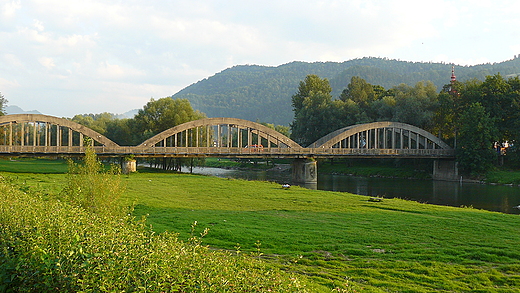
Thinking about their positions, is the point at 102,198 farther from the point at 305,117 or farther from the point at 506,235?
the point at 305,117

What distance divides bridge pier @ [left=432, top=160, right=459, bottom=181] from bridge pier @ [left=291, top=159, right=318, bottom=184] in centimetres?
2453

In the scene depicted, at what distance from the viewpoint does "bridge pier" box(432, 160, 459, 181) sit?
69812 mm

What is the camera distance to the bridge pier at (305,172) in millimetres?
61384

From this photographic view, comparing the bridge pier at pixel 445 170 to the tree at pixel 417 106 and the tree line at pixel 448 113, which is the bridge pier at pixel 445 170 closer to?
the tree line at pixel 448 113

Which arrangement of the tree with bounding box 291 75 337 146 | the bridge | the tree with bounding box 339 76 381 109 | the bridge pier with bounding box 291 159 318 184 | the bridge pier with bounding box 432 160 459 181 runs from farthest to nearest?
the tree with bounding box 339 76 381 109, the tree with bounding box 291 75 337 146, the bridge pier with bounding box 432 160 459 181, the bridge pier with bounding box 291 159 318 184, the bridge

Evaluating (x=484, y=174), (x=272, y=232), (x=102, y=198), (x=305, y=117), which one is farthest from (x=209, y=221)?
(x=305, y=117)

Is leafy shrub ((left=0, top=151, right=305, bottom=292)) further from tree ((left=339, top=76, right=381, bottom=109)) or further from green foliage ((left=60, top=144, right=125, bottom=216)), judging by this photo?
tree ((left=339, top=76, right=381, bottom=109))

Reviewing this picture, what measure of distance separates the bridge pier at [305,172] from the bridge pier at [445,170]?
24.5m

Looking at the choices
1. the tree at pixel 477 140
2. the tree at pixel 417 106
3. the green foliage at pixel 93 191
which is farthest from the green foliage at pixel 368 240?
the tree at pixel 417 106

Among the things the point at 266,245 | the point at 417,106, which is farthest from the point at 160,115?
the point at 266,245

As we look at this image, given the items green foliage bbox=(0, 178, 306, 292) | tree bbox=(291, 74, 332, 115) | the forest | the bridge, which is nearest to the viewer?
green foliage bbox=(0, 178, 306, 292)

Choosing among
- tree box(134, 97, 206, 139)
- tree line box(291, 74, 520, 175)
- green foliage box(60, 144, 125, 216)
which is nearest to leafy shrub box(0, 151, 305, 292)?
green foliage box(60, 144, 125, 216)

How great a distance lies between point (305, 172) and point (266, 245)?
48019mm

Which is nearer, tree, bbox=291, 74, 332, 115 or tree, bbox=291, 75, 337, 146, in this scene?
tree, bbox=291, 75, 337, 146
